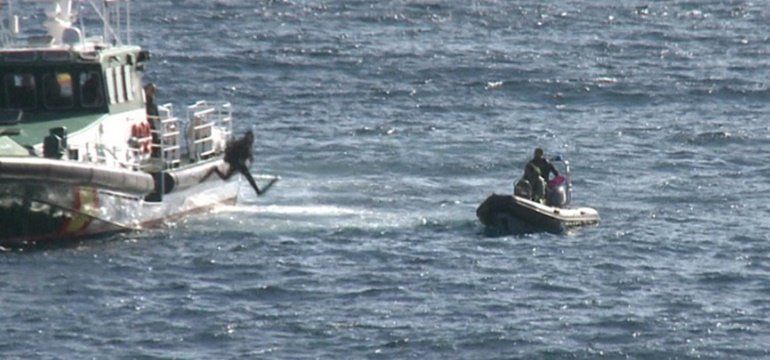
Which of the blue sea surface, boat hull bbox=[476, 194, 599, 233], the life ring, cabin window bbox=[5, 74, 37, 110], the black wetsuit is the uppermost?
cabin window bbox=[5, 74, 37, 110]

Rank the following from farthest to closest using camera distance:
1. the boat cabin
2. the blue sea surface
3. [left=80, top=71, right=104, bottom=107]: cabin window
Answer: [left=80, top=71, right=104, bottom=107]: cabin window
the boat cabin
the blue sea surface

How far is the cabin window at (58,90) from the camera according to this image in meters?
38.5

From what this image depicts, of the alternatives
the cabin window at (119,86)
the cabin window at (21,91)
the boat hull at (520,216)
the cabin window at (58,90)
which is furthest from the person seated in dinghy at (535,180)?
the cabin window at (21,91)

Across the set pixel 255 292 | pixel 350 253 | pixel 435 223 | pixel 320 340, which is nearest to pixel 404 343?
pixel 320 340

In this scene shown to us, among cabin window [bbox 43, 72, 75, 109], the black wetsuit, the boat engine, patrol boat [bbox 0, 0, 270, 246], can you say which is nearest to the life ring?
patrol boat [bbox 0, 0, 270, 246]

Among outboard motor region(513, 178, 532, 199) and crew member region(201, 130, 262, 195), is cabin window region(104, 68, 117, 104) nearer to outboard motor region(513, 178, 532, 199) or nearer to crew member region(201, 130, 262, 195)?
crew member region(201, 130, 262, 195)

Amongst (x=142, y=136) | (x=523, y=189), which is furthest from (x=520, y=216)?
(x=142, y=136)

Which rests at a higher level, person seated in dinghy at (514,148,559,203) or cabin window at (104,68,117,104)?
cabin window at (104,68,117,104)

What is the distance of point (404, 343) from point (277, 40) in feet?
127

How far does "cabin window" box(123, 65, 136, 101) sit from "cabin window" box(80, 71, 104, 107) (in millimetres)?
877

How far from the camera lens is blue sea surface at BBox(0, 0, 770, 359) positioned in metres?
32.1

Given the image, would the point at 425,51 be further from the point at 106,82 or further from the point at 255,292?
the point at 255,292

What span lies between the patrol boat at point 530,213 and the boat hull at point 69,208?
522 centimetres

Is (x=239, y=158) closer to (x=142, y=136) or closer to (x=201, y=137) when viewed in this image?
(x=201, y=137)
